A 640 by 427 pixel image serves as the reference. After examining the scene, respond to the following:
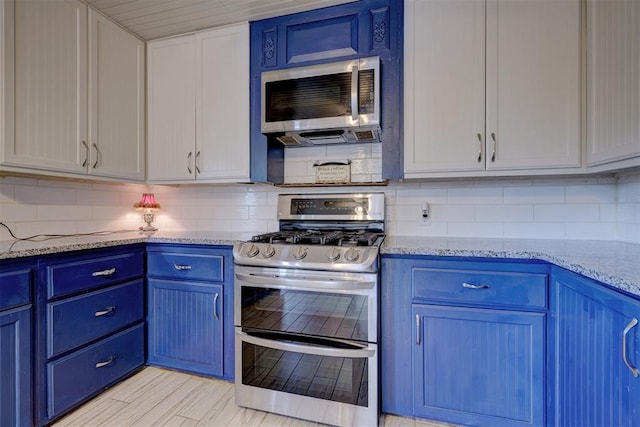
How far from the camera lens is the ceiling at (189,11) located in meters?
1.92

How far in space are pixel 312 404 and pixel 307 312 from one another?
461 millimetres

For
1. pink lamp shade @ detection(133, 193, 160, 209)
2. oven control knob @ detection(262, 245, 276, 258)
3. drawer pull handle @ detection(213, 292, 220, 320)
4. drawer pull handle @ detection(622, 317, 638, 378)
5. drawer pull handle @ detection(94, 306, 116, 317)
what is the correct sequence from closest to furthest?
drawer pull handle @ detection(622, 317, 638, 378) → oven control knob @ detection(262, 245, 276, 258) → drawer pull handle @ detection(94, 306, 116, 317) → drawer pull handle @ detection(213, 292, 220, 320) → pink lamp shade @ detection(133, 193, 160, 209)

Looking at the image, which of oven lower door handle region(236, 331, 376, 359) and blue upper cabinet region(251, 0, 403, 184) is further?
blue upper cabinet region(251, 0, 403, 184)

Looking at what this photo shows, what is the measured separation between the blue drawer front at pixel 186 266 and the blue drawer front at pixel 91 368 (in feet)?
1.32

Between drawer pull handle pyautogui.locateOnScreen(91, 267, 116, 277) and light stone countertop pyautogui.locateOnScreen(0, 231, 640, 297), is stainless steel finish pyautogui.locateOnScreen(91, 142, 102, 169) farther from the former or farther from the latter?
drawer pull handle pyautogui.locateOnScreen(91, 267, 116, 277)

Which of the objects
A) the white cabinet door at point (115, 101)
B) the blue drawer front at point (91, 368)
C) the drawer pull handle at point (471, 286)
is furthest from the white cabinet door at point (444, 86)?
the blue drawer front at point (91, 368)

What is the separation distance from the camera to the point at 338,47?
193 cm

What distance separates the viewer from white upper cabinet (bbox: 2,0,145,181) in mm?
1606

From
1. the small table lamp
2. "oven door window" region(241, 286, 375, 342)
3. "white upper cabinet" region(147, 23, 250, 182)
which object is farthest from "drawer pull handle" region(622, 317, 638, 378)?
the small table lamp

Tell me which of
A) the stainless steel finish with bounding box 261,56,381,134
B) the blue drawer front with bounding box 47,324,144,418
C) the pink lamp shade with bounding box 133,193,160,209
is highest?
the stainless steel finish with bounding box 261,56,381,134

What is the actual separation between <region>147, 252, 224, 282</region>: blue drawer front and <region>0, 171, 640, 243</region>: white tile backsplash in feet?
1.63

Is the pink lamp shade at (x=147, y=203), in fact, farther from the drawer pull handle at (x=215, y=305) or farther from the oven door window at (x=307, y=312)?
the oven door window at (x=307, y=312)

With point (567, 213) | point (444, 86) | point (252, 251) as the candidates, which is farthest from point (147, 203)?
point (567, 213)

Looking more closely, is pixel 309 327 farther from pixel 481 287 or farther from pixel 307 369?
pixel 481 287
